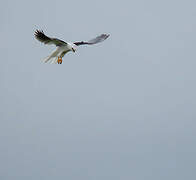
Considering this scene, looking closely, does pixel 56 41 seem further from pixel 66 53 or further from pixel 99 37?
pixel 99 37

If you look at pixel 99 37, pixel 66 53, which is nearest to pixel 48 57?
pixel 66 53

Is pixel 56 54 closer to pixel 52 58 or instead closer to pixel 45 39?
pixel 52 58

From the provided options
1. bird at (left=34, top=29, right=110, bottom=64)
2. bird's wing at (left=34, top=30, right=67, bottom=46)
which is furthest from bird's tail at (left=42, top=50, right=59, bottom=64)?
bird's wing at (left=34, top=30, right=67, bottom=46)

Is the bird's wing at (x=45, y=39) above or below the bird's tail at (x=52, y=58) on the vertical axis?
above

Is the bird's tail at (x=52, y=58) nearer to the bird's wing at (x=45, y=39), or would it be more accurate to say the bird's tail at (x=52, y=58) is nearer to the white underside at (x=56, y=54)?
the white underside at (x=56, y=54)

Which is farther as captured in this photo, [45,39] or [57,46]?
[57,46]

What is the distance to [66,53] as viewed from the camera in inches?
1125

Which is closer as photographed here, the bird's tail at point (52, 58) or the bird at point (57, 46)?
the bird at point (57, 46)

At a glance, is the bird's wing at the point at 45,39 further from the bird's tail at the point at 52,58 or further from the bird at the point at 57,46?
the bird's tail at the point at 52,58

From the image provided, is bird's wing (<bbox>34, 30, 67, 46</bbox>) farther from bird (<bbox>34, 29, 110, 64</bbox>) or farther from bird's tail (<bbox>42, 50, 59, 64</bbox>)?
bird's tail (<bbox>42, 50, 59, 64</bbox>)

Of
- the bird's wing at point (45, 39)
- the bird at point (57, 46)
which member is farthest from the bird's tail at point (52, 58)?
the bird's wing at point (45, 39)

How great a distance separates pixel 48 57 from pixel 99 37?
4.33 meters

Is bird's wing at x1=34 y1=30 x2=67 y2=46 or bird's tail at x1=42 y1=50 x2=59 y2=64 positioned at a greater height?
bird's wing at x1=34 y1=30 x2=67 y2=46

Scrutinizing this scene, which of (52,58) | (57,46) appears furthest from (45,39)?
(52,58)
